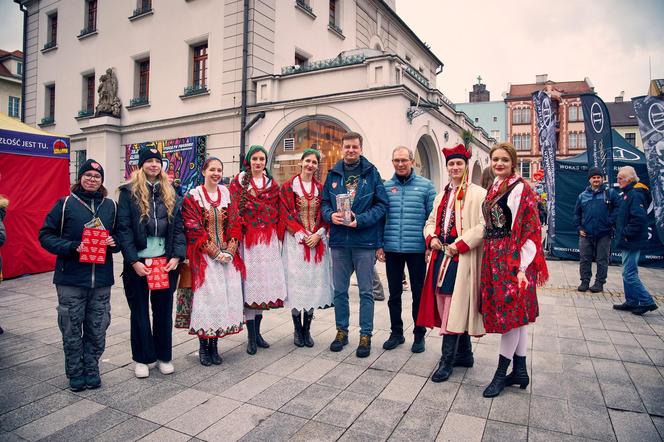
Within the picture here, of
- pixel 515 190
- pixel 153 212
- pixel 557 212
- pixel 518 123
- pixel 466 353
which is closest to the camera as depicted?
pixel 515 190

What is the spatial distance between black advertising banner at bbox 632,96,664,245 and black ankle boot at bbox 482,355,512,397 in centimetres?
492

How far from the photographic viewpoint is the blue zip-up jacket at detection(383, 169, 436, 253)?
4.46 meters

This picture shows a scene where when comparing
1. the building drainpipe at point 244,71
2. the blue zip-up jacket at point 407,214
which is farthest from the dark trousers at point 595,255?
the building drainpipe at point 244,71

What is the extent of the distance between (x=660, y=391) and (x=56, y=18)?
2394 cm

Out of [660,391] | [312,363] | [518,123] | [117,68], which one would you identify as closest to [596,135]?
[660,391]

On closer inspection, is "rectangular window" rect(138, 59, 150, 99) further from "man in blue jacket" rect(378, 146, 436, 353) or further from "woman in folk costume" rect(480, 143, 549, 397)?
"woman in folk costume" rect(480, 143, 549, 397)

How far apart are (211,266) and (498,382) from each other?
2.76 m

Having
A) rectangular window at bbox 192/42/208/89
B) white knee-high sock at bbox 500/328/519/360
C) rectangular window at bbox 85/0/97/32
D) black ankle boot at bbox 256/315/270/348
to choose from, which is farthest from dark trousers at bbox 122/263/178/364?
rectangular window at bbox 85/0/97/32

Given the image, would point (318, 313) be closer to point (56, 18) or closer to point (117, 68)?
point (117, 68)

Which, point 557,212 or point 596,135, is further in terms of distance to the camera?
point 557,212

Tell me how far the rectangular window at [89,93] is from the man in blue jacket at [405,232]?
1741 cm

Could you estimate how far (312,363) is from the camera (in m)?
4.20

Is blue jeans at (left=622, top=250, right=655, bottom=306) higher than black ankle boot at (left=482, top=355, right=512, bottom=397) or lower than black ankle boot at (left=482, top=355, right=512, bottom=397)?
higher

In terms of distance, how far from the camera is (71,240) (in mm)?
3525
